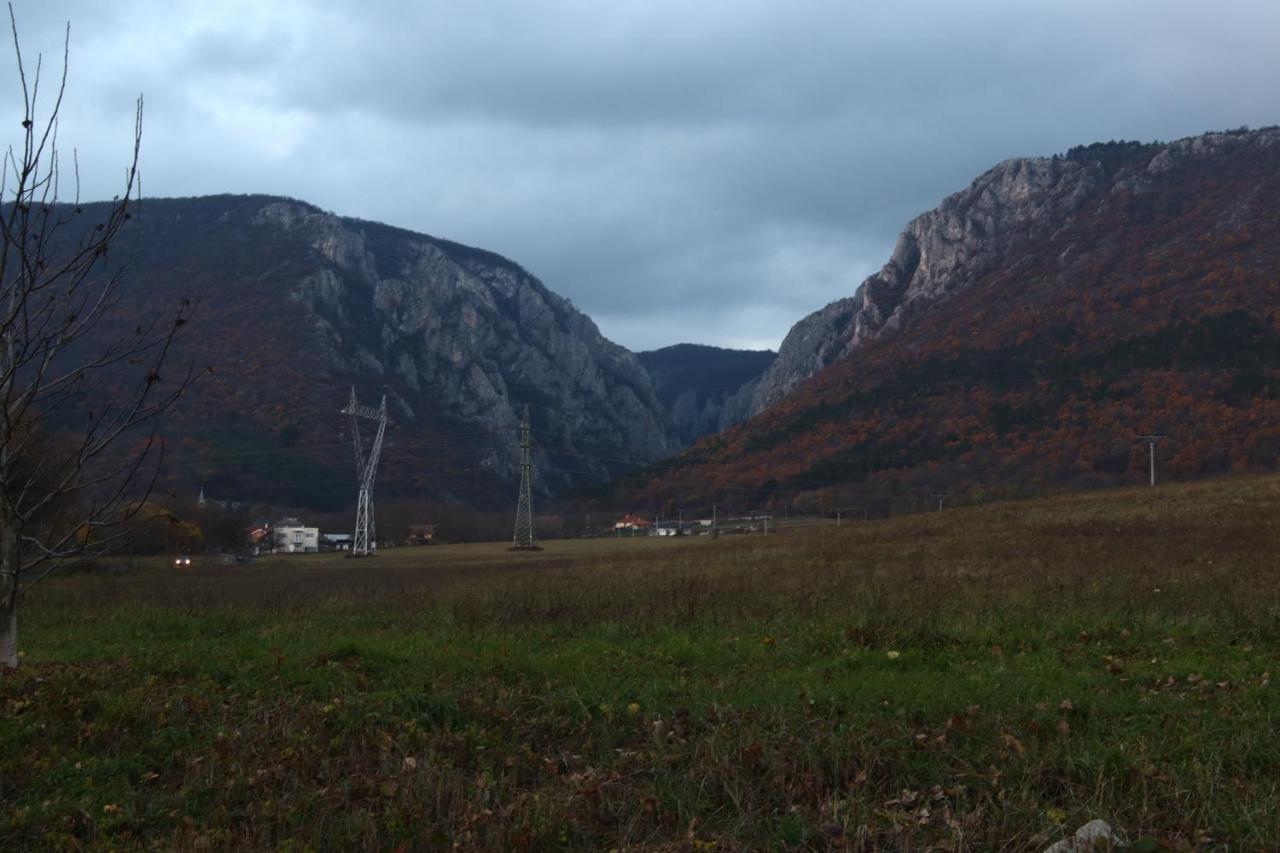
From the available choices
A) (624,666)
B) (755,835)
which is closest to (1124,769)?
(755,835)

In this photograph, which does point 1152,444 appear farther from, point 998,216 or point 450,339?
point 450,339

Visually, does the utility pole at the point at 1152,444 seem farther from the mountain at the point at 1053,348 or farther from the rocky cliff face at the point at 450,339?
the rocky cliff face at the point at 450,339

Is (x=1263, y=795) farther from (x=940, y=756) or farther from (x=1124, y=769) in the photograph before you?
(x=940, y=756)

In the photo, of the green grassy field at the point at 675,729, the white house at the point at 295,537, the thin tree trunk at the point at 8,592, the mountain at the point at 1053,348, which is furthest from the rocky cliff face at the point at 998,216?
the thin tree trunk at the point at 8,592

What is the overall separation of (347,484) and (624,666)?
9730 centimetres

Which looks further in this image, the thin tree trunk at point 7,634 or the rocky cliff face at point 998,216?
the rocky cliff face at point 998,216

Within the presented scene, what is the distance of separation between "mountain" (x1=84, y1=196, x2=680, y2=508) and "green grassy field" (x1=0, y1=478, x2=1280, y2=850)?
75.2 meters

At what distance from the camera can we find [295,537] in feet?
295

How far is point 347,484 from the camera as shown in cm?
10300

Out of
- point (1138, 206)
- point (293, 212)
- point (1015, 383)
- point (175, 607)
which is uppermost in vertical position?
point (293, 212)

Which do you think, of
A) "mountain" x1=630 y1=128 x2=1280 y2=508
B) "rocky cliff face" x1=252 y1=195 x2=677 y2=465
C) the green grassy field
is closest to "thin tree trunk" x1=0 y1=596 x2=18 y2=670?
the green grassy field

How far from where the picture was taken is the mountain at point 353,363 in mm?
100750

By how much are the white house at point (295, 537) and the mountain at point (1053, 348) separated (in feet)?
106

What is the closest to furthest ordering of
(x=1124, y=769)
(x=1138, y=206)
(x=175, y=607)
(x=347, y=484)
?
(x=1124, y=769)
(x=175, y=607)
(x=347, y=484)
(x=1138, y=206)
